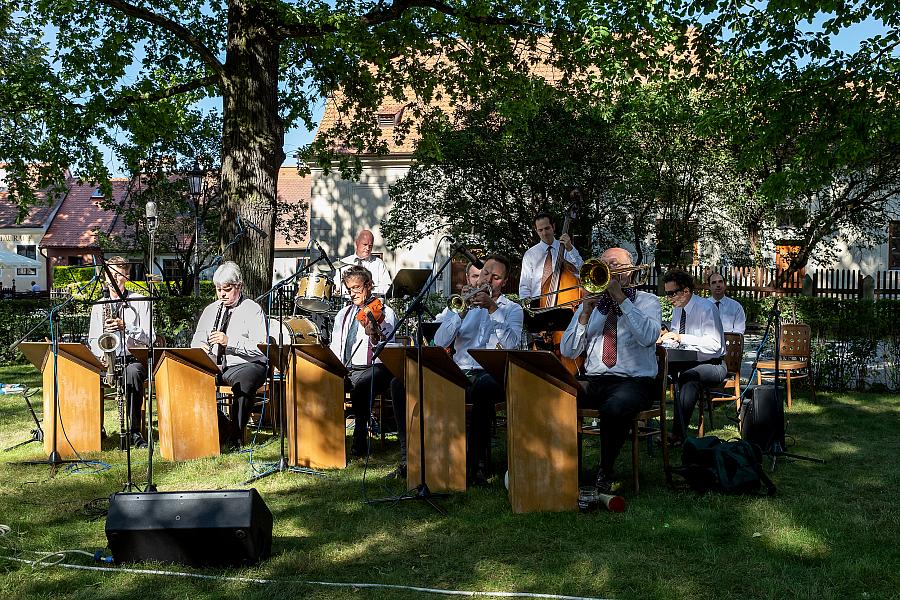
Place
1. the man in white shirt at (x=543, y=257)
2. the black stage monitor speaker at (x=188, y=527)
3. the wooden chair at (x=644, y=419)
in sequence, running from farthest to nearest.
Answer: the man in white shirt at (x=543, y=257) < the wooden chair at (x=644, y=419) < the black stage monitor speaker at (x=188, y=527)

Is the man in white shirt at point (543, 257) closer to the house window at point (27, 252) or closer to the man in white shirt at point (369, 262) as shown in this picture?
the man in white shirt at point (369, 262)

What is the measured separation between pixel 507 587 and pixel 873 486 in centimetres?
349

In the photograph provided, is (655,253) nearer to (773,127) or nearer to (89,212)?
(773,127)

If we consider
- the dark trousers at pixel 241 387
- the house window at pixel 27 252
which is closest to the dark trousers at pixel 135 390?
the dark trousers at pixel 241 387

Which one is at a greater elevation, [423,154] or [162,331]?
[423,154]

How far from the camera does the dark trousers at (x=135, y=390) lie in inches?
320

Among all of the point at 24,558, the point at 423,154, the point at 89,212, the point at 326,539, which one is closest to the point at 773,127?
the point at 423,154

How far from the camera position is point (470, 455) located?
6543 millimetres

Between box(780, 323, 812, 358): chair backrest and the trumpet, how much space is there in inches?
199

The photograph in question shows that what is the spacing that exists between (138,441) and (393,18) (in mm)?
7684

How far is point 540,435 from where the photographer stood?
562 centimetres

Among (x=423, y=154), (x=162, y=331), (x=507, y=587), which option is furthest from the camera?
(x=162, y=331)

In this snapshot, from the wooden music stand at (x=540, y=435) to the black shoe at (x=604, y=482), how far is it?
1.37 feet

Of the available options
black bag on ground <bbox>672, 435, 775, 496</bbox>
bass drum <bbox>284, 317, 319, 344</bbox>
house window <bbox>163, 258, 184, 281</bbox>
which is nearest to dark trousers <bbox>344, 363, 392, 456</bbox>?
bass drum <bbox>284, 317, 319, 344</bbox>
